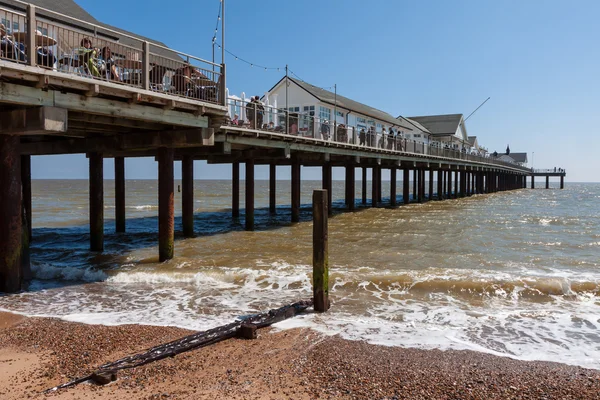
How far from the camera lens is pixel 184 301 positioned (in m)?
9.47

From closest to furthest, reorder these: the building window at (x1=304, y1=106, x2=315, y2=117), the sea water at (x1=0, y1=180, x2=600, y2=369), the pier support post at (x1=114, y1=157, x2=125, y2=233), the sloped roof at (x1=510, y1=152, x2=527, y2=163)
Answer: the sea water at (x1=0, y1=180, x2=600, y2=369)
the pier support post at (x1=114, y1=157, x2=125, y2=233)
the building window at (x1=304, y1=106, x2=315, y2=117)
the sloped roof at (x1=510, y1=152, x2=527, y2=163)

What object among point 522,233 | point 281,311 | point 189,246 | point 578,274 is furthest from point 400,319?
point 522,233

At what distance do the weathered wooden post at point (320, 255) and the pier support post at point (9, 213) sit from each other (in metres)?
5.98

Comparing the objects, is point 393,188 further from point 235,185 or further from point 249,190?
point 249,190

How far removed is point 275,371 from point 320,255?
10.3 feet

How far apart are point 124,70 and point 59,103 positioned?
2108 mm

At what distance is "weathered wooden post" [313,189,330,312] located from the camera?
28.5 feet

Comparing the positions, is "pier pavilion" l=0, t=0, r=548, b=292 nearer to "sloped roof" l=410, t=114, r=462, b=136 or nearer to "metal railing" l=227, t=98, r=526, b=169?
"metal railing" l=227, t=98, r=526, b=169

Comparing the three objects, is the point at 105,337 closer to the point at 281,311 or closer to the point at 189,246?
the point at 281,311

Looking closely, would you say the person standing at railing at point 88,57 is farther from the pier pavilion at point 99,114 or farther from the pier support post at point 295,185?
the pier support post at point 295,185

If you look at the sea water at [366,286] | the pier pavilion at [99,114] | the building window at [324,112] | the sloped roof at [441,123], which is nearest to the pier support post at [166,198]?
the pier pavilion at [99,114]

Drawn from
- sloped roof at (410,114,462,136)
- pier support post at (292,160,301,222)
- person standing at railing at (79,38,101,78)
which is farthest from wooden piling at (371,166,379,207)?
person standing at railing at (79,38,101,78)

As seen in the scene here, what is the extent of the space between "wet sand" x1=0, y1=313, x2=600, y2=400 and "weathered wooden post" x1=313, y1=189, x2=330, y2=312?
146 centimetres

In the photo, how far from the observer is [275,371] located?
19.3ft
